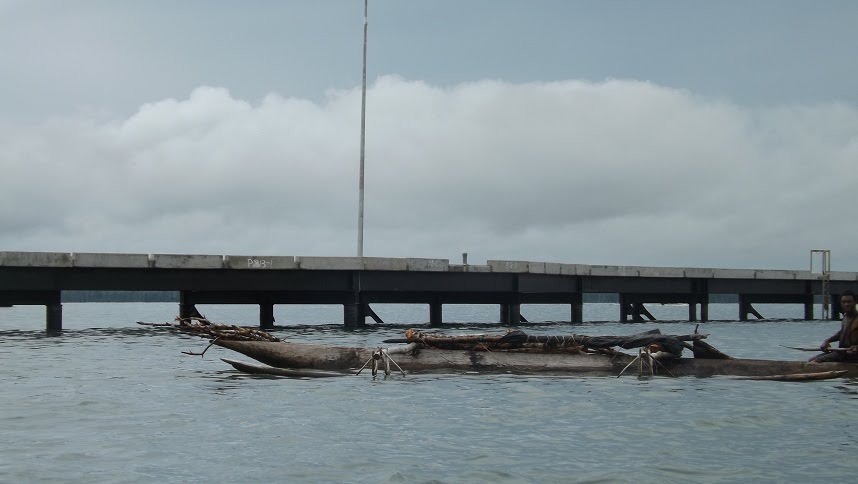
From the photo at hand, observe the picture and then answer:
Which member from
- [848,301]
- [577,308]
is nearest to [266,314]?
[577,308]

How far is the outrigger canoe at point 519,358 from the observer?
66.9 feet

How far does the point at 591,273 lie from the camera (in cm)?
4656

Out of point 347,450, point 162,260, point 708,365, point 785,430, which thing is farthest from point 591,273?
point 347,450

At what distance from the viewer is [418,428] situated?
47.3 feet

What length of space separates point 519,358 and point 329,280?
69.2ft

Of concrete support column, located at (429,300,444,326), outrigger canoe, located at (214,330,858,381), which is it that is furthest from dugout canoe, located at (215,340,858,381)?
concrete support column, located at (429,300,444,326)

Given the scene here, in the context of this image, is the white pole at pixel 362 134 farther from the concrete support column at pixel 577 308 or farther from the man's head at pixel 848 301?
the man's head at pixel 848 301

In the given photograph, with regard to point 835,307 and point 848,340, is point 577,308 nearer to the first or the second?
point 835,307

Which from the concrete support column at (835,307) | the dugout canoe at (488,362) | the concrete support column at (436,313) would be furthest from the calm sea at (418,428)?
the concrete support column at (835,307)

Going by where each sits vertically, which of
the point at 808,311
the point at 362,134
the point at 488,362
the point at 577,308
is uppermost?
the point at 362,134

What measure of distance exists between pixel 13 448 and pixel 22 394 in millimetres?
6053

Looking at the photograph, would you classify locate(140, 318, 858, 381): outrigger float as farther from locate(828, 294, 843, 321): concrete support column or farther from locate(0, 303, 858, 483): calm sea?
locate(828, 294, 843, 321): concrete support column

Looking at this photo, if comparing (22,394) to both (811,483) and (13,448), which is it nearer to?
(13,448)

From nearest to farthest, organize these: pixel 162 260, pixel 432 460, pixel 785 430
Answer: pixel 432 460, pixel 785 430, pixel 162 260
